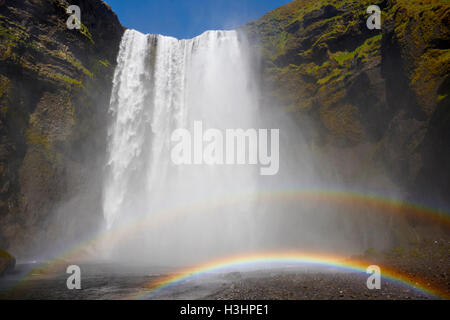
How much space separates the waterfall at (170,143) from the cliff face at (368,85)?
5873mm

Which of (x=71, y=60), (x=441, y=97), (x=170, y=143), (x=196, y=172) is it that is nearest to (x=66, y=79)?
(x=71, y=60)

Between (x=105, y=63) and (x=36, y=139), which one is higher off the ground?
(x=105, y=63)

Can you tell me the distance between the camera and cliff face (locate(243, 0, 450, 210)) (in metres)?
20.6

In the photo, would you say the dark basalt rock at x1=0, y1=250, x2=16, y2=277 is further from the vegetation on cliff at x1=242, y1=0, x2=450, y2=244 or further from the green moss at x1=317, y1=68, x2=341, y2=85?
the green moss at x1=317, y1=68, x2=341, y2=85

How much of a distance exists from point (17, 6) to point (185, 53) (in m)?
19.5

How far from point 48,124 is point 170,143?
45.6 ft

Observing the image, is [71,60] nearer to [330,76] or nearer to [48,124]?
[48,124]

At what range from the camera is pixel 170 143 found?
1426 inches

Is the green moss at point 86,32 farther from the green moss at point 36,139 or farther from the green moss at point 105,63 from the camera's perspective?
the green moss at point 36,139

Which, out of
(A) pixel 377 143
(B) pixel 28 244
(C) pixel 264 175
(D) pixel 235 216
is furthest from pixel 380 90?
(B) pixel 28 244

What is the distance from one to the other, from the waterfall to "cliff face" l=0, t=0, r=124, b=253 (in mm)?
2911

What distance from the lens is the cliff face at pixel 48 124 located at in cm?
2362

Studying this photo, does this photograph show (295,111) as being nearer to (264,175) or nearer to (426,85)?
(264,175)

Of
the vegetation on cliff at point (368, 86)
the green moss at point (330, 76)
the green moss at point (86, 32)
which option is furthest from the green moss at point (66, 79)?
the green moss at point (330, 76)
